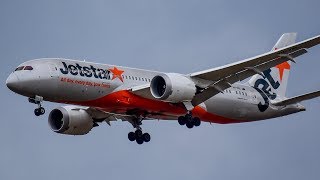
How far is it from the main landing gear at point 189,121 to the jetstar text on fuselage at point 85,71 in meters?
5.48

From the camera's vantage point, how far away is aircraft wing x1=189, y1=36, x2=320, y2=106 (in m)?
58.7

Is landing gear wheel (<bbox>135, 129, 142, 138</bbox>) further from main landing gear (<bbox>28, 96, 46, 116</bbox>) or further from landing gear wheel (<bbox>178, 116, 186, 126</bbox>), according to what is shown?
main landing gear (<bbox>28, 96, 46, 116</bbox>)

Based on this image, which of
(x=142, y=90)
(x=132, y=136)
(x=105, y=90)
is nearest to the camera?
(x=105, y=90)

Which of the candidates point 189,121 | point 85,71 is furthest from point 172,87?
point 85,71

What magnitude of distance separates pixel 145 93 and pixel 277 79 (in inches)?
587

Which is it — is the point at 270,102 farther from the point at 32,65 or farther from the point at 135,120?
the point at 32,65

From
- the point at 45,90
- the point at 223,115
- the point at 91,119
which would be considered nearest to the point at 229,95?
the point at 223,115

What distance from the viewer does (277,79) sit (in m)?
73.4

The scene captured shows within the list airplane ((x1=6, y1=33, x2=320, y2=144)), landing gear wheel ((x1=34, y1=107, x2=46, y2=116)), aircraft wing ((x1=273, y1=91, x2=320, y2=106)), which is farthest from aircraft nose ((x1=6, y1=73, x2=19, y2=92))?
aircraft wing ((x1=273, y1=91, x2=320, y2=106))

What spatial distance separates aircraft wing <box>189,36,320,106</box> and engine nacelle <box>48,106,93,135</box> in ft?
27.9

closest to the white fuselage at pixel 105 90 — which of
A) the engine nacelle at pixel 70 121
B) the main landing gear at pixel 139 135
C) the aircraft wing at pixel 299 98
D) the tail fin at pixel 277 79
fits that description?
the main landing gear at pixel 139 135

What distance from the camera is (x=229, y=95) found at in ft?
219

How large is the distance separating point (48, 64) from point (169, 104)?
8.41 meters

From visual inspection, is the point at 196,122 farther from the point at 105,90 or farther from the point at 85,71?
the point at 85,71
